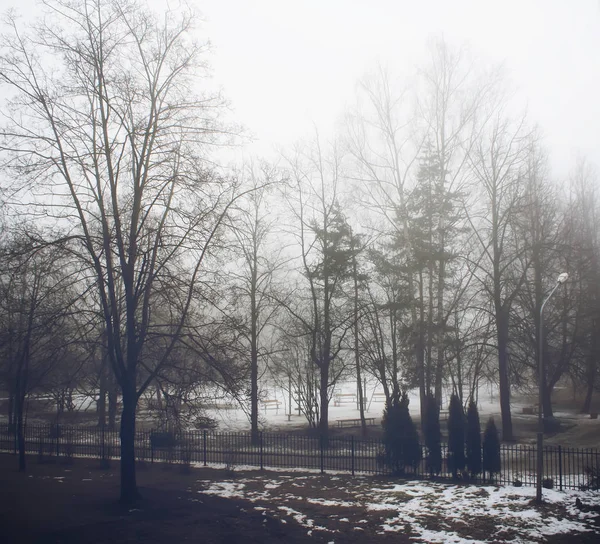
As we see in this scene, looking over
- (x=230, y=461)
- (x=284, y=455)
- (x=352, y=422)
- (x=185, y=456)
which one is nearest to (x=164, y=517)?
(x=185, y=456)

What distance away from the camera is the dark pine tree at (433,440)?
58.1 ft

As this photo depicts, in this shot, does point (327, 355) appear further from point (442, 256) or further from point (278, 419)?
point (278, 419)

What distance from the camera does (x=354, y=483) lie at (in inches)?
645

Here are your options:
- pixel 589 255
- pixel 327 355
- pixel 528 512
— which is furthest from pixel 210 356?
pixel 589 255

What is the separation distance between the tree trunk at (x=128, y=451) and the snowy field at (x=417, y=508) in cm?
252

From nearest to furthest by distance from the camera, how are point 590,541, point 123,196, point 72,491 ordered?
1. point 590,541
2. point 123,196
3. point 72,491

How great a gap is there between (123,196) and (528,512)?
1296cm

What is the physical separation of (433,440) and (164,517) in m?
9.91

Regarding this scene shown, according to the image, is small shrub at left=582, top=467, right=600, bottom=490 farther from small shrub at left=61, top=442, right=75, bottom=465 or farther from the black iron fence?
small shrub at left=61, top=442, right=75, bottom=465

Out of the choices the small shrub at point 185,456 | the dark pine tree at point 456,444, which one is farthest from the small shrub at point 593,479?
the small shrub at point 185,456

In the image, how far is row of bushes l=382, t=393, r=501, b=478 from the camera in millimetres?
17109

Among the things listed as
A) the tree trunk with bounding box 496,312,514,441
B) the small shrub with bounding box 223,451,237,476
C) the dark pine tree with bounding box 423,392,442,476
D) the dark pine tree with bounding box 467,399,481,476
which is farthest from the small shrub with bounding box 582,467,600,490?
the small shrub with bounding box 223,451,237,476

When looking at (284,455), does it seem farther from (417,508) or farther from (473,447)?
(417,508)

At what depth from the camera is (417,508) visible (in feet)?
42.4
